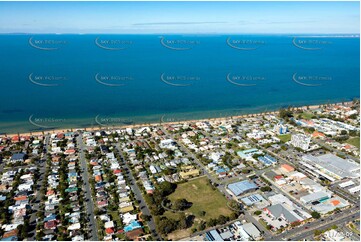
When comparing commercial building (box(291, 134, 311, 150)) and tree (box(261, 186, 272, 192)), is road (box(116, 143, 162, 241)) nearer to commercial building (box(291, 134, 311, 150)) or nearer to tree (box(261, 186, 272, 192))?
tree (box(261, 186, 272, 192))

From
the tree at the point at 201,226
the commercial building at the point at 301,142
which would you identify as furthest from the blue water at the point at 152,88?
the tree at the point at 201,226

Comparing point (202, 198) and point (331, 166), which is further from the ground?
point (331, 166)

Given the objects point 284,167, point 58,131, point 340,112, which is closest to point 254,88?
point 340,112

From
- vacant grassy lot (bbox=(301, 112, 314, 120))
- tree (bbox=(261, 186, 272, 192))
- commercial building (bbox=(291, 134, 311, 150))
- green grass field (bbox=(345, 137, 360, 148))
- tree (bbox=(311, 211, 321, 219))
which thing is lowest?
tree (bbox=(311, 211, 321, 219))

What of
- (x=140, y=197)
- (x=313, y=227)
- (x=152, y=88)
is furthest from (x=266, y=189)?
(x=152, y=88)

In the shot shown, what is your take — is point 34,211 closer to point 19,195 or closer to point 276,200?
point 19,195

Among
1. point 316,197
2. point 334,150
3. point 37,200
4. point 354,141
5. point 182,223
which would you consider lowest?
point 316,197

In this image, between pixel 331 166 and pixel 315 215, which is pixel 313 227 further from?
pixel 331 166

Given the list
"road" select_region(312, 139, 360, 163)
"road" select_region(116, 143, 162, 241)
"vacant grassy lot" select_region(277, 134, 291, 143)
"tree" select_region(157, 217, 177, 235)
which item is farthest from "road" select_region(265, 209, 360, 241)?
"vacant grassy lot" select_region(277, 134, 291, 143)
